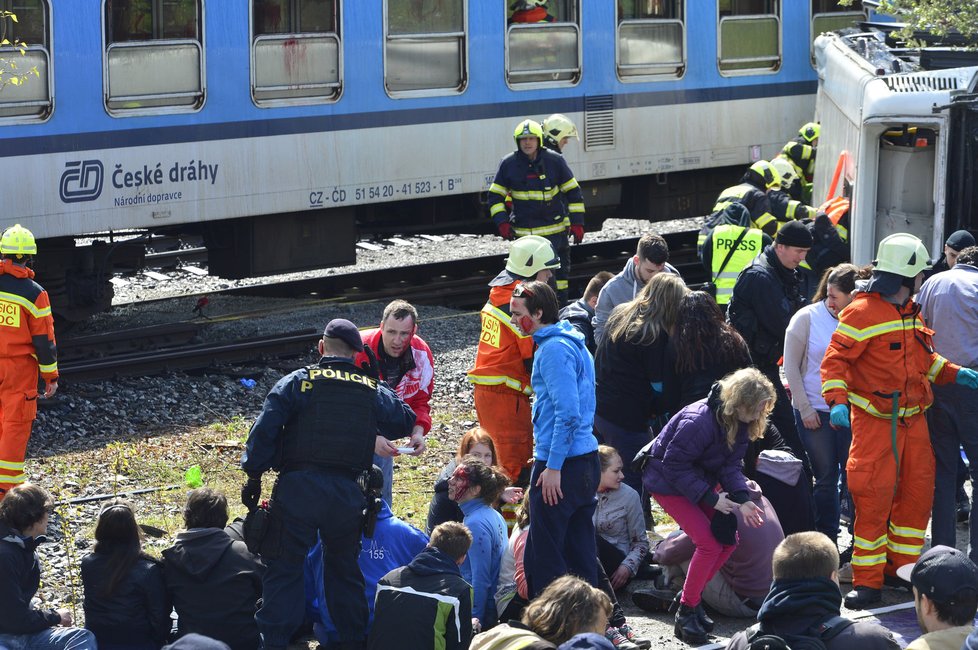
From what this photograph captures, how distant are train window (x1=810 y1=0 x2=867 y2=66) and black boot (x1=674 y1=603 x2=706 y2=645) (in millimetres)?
11187

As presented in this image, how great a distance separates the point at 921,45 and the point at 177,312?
285 inches

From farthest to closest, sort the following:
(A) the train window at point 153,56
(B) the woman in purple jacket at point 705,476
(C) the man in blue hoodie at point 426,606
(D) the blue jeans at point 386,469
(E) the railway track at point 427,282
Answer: (E) the railway track at point 427,282 < (A) the train window at point 153,56 < (D) the blue jeans at point 386,469 < (B) the woman in purple jacket at point 705,476 < (C) the man in blue hoodie at point 426,606

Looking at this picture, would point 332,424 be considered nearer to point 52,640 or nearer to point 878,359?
point 52,640

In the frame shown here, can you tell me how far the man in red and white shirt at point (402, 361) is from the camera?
→ 724cm

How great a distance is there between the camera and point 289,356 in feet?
38.6

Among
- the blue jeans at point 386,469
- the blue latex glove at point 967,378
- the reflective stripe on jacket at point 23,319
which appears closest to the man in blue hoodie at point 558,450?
the blue jeans at point 386,469

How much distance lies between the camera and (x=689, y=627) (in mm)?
6457

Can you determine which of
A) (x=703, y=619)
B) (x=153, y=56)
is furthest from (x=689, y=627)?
(x=153, y=56)

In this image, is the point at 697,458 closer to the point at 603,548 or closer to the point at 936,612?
the point at 603,548

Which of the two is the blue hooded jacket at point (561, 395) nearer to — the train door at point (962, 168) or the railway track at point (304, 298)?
the train door at point (962, 168)

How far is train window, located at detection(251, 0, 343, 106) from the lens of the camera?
12.5 metres

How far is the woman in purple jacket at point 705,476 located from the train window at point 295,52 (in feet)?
23.3

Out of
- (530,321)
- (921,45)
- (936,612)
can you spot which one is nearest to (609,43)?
(921,45)

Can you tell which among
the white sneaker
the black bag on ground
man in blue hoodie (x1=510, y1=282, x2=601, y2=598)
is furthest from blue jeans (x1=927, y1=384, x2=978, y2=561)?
the black bag on ground
